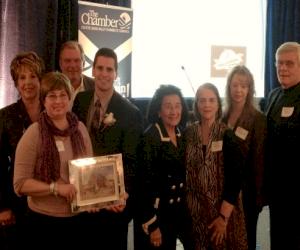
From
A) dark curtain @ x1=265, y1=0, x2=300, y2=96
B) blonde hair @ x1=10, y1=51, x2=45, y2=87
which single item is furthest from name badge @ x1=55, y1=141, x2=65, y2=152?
dark curtain @ x1=265, y1=0, x2=300, y2=96

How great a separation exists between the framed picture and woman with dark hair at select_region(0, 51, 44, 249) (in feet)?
1.45

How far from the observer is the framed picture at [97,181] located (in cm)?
204

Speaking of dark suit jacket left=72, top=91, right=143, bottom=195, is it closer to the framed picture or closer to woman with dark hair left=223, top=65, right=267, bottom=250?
the framed picture

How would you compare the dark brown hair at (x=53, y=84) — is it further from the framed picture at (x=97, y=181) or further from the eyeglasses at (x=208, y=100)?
the eyeglasses at (x=208, y=100)

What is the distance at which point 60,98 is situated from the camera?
6.75ft

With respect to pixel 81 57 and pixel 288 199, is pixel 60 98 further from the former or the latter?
pixel 288 199

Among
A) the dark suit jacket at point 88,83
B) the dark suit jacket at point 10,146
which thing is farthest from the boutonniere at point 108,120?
the dark suit jacket at point 88,83

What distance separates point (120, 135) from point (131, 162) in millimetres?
171

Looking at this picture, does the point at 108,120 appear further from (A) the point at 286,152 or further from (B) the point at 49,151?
(A) the point at 286,152

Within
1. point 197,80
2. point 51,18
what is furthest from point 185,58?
point 51,18

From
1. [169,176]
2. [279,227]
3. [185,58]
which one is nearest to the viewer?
[169,176]

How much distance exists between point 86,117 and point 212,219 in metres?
0.99

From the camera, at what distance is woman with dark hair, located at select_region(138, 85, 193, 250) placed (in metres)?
2.35

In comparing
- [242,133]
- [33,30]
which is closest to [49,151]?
[242,133]
